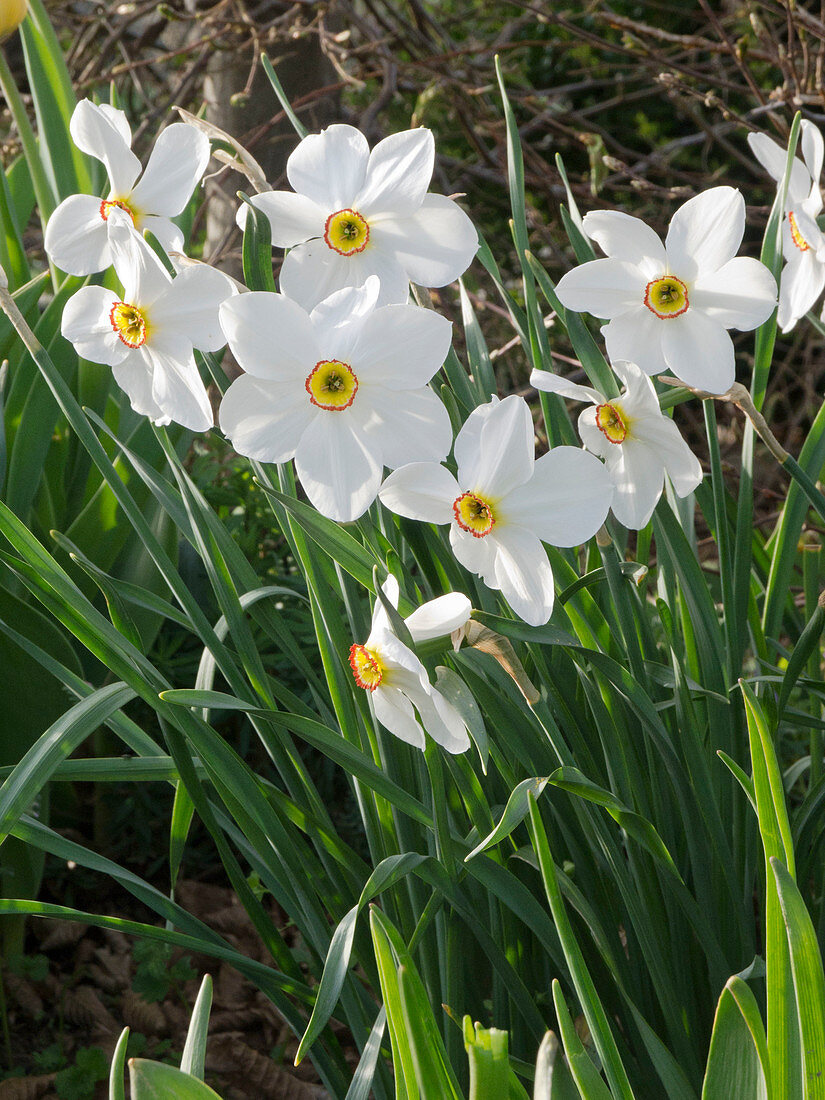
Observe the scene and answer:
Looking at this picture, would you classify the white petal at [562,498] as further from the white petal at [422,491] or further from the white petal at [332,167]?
the white petal at [332,167]

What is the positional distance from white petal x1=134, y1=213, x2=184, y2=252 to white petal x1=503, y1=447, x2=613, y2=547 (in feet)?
1.29

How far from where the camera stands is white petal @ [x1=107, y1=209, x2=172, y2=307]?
73 centimetres

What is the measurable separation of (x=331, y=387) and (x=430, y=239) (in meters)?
0.16

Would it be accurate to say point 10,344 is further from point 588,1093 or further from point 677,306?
point 588,1093

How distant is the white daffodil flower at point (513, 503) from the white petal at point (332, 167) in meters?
0.20

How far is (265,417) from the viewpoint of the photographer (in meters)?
0.69

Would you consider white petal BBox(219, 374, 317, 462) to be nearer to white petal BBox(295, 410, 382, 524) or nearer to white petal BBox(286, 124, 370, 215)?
white petal BBox(295, 410, 382, 524)

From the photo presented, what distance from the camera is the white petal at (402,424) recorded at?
68cm

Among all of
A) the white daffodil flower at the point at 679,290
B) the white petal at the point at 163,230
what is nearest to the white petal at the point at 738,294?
the white daffodil flower at the point at 679,290

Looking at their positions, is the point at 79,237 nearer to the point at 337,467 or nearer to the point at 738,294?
the point at 337,467

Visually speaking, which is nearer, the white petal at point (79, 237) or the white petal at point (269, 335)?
the white petal at point (269, 335)

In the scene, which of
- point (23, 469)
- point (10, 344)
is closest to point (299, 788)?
point (23, 469)

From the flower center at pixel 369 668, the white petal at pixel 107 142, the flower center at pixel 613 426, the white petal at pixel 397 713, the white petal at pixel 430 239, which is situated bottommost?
the white petal at pixel 397 713

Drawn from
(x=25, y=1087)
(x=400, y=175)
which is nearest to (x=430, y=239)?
(x=400, y=175)
